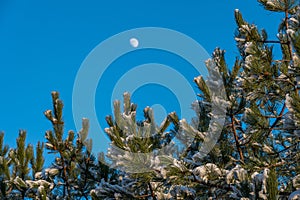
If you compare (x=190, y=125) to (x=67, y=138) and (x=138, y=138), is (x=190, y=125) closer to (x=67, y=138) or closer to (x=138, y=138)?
(x=138, y=138)

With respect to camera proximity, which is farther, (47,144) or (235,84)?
(47,144)

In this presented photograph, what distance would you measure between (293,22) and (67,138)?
186 inches

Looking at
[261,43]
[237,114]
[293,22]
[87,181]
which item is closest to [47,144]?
[87,181]

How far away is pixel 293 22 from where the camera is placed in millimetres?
3836

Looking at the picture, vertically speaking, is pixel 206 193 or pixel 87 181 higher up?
pixel 87 181

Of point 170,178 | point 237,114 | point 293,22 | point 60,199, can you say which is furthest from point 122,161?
point 60,199

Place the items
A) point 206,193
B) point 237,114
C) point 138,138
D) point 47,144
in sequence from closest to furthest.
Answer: point 138,138 → point 206,193 → point 237,114 → point 47,144

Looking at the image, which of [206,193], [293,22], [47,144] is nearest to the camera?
[293,22]

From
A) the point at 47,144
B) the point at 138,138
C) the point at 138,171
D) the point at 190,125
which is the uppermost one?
the point at 47,144

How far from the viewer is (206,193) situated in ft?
14.6

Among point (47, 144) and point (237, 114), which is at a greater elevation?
point (47, 144)

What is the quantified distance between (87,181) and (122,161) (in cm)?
296

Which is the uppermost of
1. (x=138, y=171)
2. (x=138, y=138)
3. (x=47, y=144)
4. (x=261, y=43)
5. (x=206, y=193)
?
(x=261, y=43)

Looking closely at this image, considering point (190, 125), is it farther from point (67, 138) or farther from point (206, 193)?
point (67, 138)
